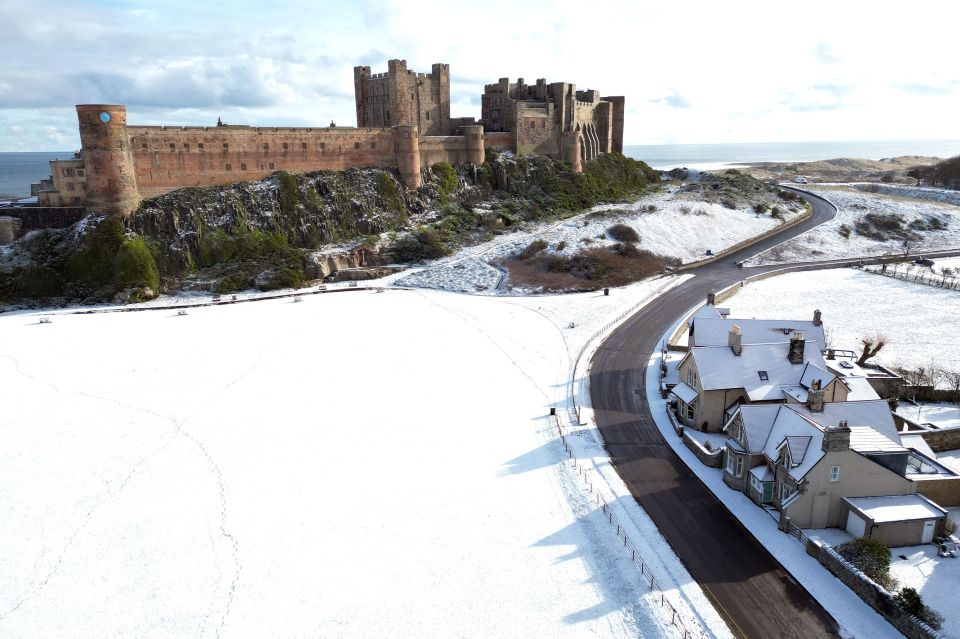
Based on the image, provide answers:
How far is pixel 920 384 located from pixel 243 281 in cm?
5195

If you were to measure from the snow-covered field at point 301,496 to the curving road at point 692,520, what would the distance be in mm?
1103

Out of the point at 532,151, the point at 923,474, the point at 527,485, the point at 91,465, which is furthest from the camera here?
the point at 532,151

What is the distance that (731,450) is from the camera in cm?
2525

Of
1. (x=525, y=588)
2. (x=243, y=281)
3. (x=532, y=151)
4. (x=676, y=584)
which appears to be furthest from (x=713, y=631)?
(x=532, y=151)

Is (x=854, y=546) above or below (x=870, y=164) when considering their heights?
below

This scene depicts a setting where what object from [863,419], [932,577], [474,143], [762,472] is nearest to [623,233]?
[474,143]

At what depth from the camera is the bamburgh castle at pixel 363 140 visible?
177 ft

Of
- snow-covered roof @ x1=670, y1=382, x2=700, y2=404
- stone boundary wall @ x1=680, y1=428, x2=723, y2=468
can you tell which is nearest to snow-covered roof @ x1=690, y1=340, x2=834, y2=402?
snow-covered roof @ x1=670, y1=382, x2=700, y2=404

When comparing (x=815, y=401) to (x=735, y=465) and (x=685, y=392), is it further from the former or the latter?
(x=685, y=392)

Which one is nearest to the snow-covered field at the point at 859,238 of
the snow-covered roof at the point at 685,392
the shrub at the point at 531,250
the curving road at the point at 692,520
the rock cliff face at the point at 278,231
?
the shrub at the point at 531,250

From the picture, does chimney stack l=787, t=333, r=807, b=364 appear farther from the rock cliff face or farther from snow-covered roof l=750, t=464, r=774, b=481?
the rock cliff face

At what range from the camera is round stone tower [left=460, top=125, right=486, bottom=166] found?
7644cm

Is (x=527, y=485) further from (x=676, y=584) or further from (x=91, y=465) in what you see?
(x=91, y=465)

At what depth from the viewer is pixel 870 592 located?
18797 millimetres
